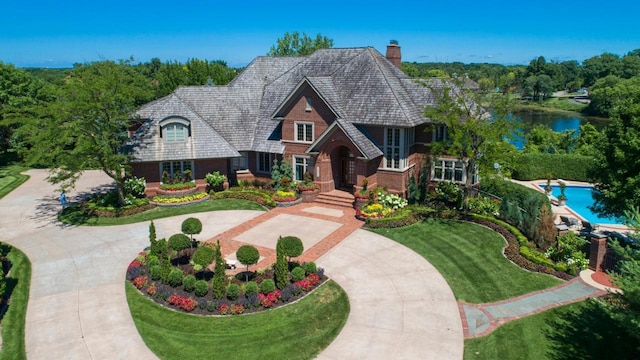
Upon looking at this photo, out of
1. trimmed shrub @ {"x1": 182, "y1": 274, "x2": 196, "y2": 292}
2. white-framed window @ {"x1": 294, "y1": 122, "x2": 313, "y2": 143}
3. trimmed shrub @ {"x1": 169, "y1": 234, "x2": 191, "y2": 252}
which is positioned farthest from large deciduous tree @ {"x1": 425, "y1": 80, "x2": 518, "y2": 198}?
trimmed shrub @ {"x1": 182, "y1": 274, "x2": 196, "y2": 292}

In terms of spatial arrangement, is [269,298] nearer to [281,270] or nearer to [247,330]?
[281,270]

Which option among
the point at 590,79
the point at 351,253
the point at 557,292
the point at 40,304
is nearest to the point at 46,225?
the point at 40,304

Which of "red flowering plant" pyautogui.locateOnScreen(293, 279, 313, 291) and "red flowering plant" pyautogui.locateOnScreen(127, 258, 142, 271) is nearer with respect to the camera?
"red flowering plant" pyautogui.locateOnScreen(293, 279, 313, 291)

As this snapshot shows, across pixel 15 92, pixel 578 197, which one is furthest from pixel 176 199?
pixel 578 197

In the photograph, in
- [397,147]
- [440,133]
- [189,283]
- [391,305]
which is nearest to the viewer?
[391,305]

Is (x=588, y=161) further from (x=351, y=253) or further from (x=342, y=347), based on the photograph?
(x=342, y=347)

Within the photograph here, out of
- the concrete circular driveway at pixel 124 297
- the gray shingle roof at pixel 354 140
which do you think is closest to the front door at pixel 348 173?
the gray shingle roof at pixel 354 140

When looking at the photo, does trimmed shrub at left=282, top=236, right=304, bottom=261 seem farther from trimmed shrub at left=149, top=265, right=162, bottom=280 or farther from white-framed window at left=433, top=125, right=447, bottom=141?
white-framed window at left=433, top=125, right=447, bottom=141
